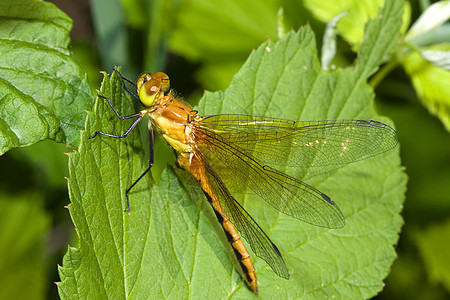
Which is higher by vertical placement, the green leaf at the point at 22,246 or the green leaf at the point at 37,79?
the green leaf at the point at 37,79

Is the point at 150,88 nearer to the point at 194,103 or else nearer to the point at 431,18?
the point at 431,18

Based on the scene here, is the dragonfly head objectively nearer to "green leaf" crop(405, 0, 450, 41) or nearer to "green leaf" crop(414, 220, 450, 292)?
"green leaf" crop(405, 0, 450, 41)

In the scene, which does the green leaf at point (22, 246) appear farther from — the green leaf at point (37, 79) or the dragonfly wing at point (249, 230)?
the green leaf at point (37, 79)

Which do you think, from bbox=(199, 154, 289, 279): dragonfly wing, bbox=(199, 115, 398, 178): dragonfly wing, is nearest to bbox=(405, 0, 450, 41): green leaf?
bbox=(199, 115, 398, 178): dragonfly wing

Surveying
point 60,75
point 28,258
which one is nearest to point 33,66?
point 60,75

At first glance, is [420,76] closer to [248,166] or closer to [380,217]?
[380,217]

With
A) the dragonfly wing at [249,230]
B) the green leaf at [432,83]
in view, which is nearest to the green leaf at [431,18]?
the green leaf at [432,83]

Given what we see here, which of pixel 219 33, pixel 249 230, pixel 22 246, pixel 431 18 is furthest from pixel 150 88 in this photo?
pixel 219 33
